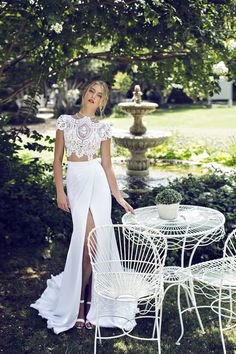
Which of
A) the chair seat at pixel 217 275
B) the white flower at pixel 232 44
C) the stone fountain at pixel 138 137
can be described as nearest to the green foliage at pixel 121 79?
the stone fountain at pixel 138 137

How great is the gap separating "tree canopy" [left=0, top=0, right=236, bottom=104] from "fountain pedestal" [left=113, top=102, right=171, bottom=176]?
1.26 m

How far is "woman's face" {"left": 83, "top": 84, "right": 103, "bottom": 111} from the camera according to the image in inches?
173

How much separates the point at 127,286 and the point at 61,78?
3906 millimetres

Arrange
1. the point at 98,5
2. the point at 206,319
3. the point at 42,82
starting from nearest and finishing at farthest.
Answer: the point at 206,319
the point at 98,5
the point at 42,82

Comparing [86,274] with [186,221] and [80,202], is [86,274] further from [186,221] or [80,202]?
[186,221]

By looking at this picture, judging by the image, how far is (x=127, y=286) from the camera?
150 inches

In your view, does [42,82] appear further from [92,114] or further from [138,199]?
[92,114]

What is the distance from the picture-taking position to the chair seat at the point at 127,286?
374cm

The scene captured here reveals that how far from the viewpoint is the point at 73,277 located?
4.36 m

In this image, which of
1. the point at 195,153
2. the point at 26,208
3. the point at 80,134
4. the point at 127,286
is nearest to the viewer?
the point at 127,286

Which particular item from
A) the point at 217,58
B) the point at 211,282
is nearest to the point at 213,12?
the point at 217,58

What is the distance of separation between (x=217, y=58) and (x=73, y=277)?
2.93 meters

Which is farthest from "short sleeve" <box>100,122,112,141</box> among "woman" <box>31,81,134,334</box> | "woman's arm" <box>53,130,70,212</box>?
"woman's arm" <box>53,130,70,212</box>

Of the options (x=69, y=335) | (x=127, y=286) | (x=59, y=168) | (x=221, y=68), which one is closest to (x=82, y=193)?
(x=59, y=168)
